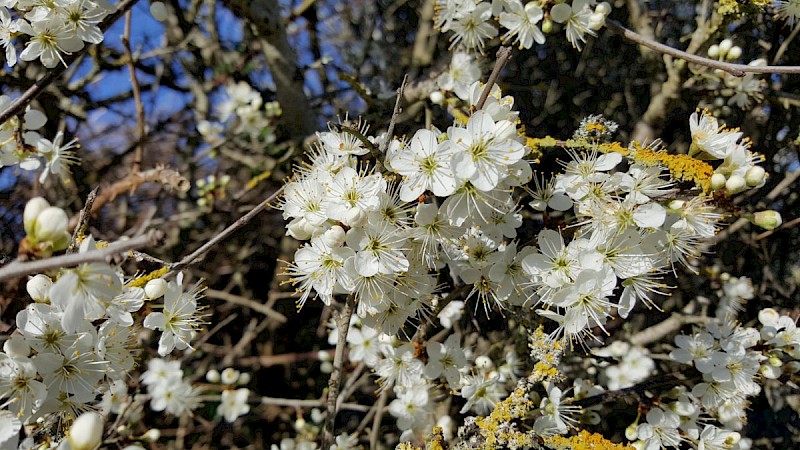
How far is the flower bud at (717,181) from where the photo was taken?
1.26 metres

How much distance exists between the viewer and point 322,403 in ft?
7.34

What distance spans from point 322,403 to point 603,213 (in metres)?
1.44

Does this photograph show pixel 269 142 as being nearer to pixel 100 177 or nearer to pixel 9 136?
pixel 100 177

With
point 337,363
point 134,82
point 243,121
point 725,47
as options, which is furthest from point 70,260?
point 243,121

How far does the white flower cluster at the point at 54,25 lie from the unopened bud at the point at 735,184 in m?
1.74

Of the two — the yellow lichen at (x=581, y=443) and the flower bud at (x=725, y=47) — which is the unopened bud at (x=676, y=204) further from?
the flower bud at (x=725, y=47)

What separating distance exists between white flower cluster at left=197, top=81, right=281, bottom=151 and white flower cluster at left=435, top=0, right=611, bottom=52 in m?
1.59

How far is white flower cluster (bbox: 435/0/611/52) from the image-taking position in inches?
68.4

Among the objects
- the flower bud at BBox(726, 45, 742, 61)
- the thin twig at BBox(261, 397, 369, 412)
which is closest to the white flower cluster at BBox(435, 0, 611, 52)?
the flower bud at BBox(726, 45, 742, 61)

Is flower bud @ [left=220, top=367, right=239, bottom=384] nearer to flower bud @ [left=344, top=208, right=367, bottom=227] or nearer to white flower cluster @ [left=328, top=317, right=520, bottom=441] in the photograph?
white flower cluster @ [left=328, top=317, right=520, bottom=441]

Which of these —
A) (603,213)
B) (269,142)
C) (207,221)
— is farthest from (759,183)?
(207,221)

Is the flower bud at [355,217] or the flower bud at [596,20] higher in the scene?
the flower bud at [596,20]

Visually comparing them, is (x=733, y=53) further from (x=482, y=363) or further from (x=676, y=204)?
(x=482, y=363)

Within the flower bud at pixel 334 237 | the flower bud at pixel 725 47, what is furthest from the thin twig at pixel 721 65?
the flower bud at pixel 334 237
